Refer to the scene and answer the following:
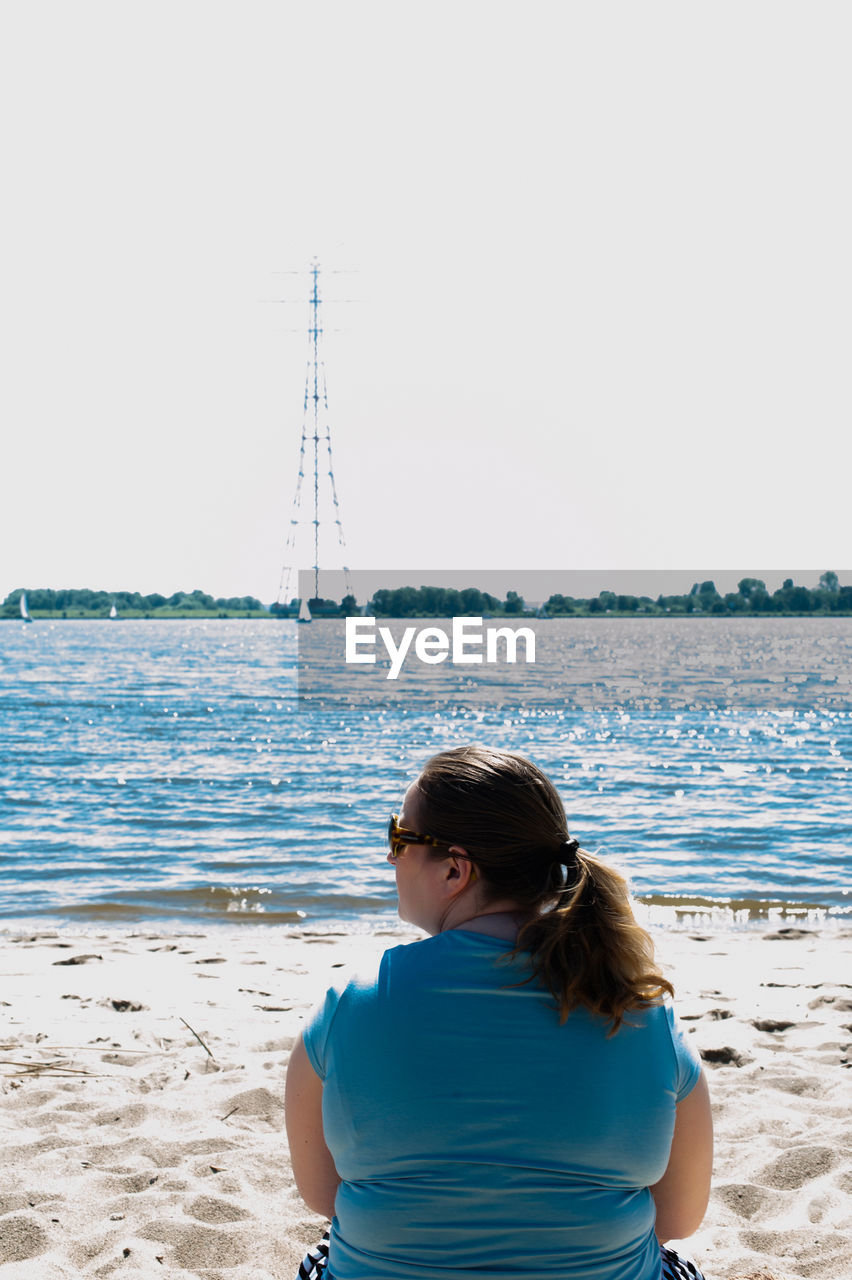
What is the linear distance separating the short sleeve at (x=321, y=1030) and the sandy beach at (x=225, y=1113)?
1227 mm

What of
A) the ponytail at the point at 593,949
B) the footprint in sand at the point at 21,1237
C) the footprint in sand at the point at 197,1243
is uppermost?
the ponytail at the point at 593,949

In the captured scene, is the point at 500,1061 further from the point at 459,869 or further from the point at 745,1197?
the point at 745,1197

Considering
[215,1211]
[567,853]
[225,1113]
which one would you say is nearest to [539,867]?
[567,853]

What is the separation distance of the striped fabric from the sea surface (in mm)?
5637

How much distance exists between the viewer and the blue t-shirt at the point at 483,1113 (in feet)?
5.16

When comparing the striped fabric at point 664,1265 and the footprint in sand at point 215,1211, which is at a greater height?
the striped fabric at point 664,1265

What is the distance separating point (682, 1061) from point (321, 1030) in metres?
0.56

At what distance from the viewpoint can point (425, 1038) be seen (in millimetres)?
1577

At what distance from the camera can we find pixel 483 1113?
157 centimetres

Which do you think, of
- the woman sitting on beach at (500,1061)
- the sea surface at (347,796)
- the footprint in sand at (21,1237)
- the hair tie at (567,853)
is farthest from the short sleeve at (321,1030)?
the sea surface at (347,796)

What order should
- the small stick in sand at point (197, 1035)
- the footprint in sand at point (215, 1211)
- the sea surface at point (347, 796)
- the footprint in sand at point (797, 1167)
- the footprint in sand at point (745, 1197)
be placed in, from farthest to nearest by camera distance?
1. the sea surface at point (347, 796)
2. the small stick in sand at point (197, 1035)
3. the footprint in sand at point (797, 1167)
4. the footprint in sand at point (745, 1197)
5. the footprint in sand at point (215, 1211)

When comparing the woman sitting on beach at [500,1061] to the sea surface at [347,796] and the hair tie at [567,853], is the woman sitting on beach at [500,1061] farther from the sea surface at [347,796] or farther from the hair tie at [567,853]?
the sea surface at [347,796]

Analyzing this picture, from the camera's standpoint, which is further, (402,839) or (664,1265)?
(664,1265)

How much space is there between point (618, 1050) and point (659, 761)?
57.9ft
